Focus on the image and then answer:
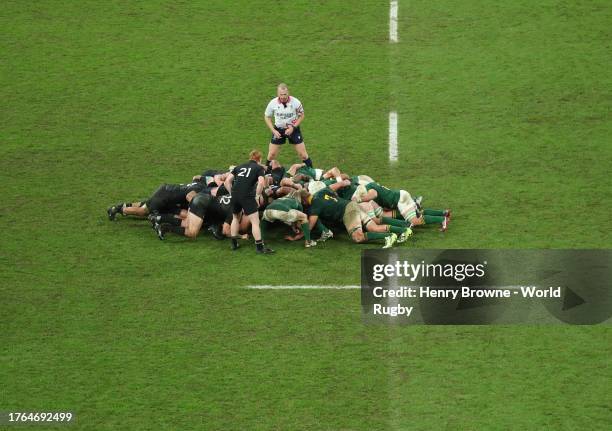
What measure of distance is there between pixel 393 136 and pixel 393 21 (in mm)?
5179

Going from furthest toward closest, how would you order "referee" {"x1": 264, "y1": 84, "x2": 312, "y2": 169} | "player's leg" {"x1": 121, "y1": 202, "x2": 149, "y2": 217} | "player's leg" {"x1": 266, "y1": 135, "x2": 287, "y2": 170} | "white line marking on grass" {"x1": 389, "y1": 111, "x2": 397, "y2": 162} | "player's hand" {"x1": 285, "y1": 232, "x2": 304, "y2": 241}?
"white line marking on grass" {"x1": 389, "y1": 111, "x2": 397, "y2": 162}
"player's leg" {"x1": 266, "y1": 135, "x2": 287, "y2": 170}
"referee" {"x1": 264, "y1": 84, "x2": 312, "y2": 169}
"player's leg" {"x1": 121, "y1": 202, "x2": 149, "y2": 217}
"player's hand" {"x1": 285, "y1": 232, "x2": 304, "y2": 241}

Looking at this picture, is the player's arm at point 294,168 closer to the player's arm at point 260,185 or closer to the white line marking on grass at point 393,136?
the player's arm at point 260,185

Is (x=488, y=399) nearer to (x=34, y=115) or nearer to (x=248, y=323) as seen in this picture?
(x=248, y=323)

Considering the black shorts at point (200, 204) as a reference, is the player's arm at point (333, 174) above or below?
above

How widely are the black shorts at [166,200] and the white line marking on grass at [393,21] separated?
963 cm

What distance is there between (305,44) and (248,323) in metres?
12.6

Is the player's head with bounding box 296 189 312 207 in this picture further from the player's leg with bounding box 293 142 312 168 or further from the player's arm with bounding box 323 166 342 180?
the player's leg with bounding box 293 142 312 168

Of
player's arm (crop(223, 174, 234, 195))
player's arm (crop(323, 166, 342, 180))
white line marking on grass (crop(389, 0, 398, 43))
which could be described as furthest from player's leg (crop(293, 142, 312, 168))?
white line marking on grass (crop(389, 0, 398, 43))

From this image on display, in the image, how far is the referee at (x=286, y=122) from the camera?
2744cm

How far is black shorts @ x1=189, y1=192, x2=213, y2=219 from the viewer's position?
82.5 feet

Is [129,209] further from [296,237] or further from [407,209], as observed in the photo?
[407,209]

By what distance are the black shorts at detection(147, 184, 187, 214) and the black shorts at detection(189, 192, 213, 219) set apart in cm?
57

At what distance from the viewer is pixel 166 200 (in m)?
25.8

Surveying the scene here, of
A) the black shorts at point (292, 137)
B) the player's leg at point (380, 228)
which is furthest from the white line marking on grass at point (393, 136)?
the player's leg at point (380, 228)
